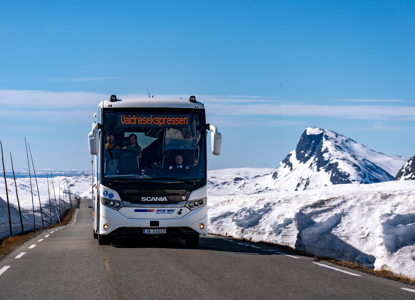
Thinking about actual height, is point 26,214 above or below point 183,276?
below

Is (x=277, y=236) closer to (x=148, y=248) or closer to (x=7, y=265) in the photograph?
(x=148, y=248)

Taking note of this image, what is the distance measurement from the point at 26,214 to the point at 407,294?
11133 cm

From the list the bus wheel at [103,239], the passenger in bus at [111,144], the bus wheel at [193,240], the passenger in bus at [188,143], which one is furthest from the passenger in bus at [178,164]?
the bus wheel at [103,239]

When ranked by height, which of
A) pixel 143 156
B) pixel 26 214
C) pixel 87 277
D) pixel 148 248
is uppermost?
pixel 143 156

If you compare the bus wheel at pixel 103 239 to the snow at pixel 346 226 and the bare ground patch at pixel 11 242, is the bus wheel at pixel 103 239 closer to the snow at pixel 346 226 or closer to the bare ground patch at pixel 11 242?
the bare ground patch at pixel 11 242

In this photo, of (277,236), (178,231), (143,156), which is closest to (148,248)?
(178,231)

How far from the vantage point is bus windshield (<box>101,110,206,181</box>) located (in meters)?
14.0

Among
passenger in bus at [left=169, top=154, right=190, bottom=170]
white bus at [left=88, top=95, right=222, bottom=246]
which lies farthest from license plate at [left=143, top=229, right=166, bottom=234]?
passenger in bus at [left=169, top=154, right=190, bottom=170]

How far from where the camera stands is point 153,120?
47.1 ft

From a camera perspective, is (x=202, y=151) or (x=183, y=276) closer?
(x=183, y=276)

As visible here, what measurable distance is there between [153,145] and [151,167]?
1.96 feet

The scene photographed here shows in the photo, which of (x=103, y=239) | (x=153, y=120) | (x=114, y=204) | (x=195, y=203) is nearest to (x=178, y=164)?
(x=195, y=203)

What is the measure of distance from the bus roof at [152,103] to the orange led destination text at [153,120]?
326 millimetres

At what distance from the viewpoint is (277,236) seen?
69.0 feet
